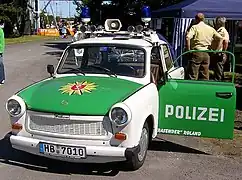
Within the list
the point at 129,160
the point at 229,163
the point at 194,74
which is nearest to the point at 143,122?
the point at 129,160

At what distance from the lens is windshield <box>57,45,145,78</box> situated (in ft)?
20.2

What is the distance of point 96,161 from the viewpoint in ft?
16.7

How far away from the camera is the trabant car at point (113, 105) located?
5035 mm

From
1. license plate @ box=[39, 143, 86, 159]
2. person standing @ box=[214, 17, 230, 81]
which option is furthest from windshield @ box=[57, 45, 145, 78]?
person standing @ box=[214, 17, 230, 81]

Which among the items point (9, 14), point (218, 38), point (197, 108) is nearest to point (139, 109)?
point (197, 108)

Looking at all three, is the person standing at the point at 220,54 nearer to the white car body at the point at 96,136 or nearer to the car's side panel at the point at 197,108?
the car's side panel at the point at 197,108

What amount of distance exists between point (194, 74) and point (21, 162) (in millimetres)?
4990

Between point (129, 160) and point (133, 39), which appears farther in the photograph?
point (133, 39)

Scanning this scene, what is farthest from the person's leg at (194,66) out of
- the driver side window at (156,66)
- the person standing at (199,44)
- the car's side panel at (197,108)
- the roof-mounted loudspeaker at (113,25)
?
the car's side panel at (197,108)

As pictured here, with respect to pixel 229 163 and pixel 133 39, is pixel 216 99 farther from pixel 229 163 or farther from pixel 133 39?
pixel 133 39

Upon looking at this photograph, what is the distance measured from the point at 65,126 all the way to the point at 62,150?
28 cm

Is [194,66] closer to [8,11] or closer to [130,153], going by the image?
[130,153]

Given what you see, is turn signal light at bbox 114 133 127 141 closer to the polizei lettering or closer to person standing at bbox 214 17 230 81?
the polizei lettering

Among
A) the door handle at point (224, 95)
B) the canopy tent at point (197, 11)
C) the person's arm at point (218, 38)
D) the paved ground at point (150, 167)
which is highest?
the canopy tent at point (197, 11)
